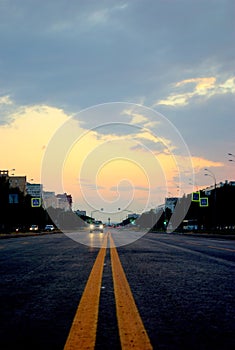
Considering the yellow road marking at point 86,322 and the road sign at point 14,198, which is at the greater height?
the road sign at point 14,198

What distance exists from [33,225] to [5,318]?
86780 mm

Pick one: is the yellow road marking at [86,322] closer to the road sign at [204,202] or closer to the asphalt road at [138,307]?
the asphalt road at [138,307]

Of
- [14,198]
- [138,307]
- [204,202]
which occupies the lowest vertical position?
[138,307]

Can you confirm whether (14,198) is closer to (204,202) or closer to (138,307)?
(204,202)

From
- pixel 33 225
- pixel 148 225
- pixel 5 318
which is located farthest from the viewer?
pixel 148 225

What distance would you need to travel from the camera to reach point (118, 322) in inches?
178

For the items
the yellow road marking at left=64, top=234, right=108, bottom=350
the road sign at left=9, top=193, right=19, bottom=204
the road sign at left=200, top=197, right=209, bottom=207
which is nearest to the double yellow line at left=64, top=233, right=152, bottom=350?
the yellow road marking at left=64, top=234, right=108, bottom=350

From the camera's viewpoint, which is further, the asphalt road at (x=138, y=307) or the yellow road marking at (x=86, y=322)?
the asphalt road at (x=138, y=307)

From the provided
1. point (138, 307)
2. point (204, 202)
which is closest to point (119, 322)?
point (138, 307)

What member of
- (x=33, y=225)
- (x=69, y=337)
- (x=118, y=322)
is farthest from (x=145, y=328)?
(x=33, y=225)

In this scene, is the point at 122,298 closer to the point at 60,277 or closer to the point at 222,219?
the point at 60,277

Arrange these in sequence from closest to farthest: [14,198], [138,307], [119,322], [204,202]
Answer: [119,322], [138,307], [14,198], [204,202]

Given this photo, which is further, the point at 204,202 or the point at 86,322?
the point at 204,202

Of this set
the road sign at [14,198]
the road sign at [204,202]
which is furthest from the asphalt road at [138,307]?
the road sign at [204,202]
